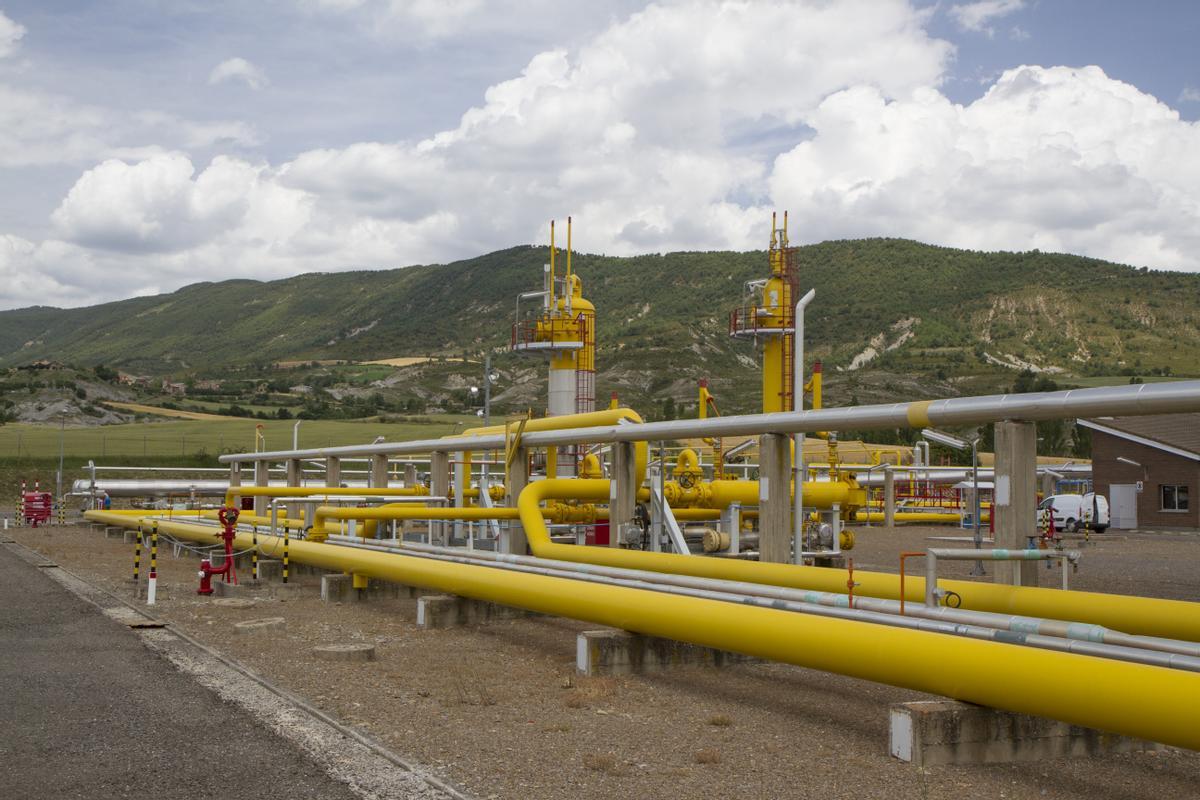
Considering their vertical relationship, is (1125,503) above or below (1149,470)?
below

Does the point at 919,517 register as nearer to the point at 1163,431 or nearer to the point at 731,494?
the point at 1163,431

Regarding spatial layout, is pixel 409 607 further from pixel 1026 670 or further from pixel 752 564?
pixel 1026 670

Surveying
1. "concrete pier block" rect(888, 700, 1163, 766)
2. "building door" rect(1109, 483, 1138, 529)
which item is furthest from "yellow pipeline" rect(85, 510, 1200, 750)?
"building door" rect(1109, 483, 1138, 529)

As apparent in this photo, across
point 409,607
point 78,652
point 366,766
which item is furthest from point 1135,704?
point 409,607

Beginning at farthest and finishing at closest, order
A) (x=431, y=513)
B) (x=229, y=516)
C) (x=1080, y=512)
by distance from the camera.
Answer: (x=1080, y=512) → (x=229, y=516) → (x=431, y=513)

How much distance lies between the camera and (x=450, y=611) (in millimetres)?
13969

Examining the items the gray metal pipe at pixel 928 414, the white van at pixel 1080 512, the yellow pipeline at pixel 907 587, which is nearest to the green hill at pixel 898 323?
the white van at pixel 1080 512

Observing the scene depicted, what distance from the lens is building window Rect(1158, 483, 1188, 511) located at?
38375 millimetres

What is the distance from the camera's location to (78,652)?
11.9 m

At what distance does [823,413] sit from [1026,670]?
6.69 m

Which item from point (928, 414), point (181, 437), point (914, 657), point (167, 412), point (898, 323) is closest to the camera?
point (914, 657)

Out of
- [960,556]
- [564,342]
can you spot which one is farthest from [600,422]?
[960,556]

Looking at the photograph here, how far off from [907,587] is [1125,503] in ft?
106

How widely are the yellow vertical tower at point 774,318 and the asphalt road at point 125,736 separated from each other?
1668 centimetres
